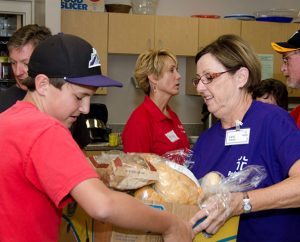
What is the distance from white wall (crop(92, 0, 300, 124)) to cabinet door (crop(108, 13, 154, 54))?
38 cm

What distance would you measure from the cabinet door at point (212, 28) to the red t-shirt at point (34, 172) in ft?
13.1

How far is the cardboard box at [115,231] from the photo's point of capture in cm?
122

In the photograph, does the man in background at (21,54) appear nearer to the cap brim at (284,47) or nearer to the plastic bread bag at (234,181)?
the plastic bread bag at (234,181)

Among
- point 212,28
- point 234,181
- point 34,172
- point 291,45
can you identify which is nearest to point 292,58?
point 291,45

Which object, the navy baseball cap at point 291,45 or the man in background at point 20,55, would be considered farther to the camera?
the navy baseball cap at point 291,45

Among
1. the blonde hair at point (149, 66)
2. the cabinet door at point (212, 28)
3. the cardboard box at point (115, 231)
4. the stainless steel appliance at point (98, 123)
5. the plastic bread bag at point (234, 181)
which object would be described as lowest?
the stainless steel appliance at point (98, 123)

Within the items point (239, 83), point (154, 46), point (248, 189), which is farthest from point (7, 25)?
point (248, 189)

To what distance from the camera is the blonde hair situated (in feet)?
10.8

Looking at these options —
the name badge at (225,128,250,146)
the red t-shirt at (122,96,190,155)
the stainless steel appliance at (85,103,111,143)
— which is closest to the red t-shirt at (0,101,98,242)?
the name badge at (225,128,250,146)

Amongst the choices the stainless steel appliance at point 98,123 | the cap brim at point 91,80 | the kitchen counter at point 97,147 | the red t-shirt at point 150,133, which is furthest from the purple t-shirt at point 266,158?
the stainless steel appliance at point 98,123

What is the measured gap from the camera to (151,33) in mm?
4875

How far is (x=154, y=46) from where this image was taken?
16.0ft

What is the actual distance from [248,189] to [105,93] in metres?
3.53

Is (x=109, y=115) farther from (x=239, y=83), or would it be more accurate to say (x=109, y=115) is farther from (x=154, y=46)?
(x=239, y=83)
